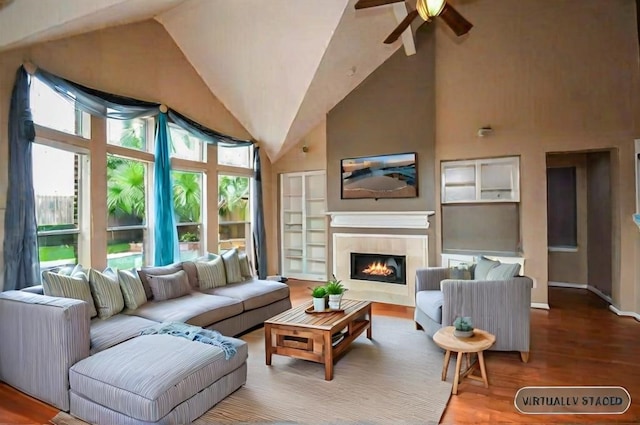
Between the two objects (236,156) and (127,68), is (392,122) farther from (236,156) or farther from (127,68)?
(127,68)

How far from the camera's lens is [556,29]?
5.07m

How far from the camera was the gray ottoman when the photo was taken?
222 centimetres

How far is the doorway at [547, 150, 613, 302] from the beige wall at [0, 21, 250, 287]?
5.53 m

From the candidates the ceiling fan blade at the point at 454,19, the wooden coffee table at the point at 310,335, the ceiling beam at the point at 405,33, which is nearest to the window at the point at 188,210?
the wooden coffee table at the point at 310,335

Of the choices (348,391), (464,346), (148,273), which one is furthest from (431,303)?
(148,273)

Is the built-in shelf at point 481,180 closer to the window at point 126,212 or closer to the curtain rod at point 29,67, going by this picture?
the window at point 126,212

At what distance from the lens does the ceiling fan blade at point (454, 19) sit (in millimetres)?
3418

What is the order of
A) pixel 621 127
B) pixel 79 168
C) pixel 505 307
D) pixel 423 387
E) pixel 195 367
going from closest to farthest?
pixel 195 367
pixel 423 387
pixel 505 307
pixel 79 168
pixel 621 127

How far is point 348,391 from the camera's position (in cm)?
286

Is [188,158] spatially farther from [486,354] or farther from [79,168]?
[486,354]

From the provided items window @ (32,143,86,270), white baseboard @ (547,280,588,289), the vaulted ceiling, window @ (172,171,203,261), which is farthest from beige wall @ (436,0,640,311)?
window @ (32,143,86,270)

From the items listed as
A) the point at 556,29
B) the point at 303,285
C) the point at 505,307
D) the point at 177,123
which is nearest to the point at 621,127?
the point at 556,29

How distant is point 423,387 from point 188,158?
439cm

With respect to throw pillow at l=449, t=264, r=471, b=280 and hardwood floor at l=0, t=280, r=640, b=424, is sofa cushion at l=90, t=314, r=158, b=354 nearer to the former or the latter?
hardwood floor at l=0, t=280, r=640, b=424
